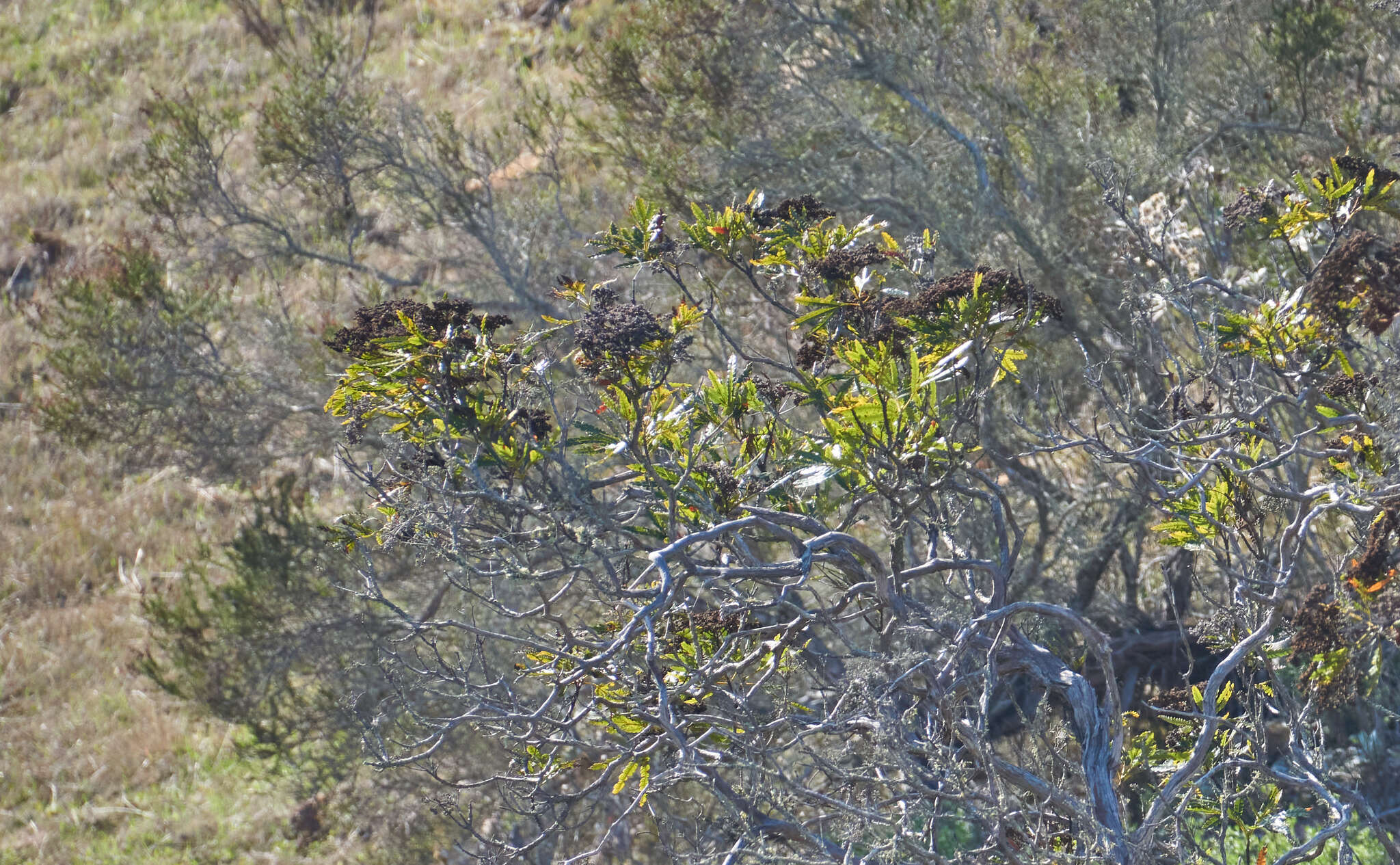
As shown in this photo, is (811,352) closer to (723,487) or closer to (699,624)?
(723,487)

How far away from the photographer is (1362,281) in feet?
10.4

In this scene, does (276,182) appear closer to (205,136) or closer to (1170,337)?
(205,136)

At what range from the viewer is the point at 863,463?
2.86 meters

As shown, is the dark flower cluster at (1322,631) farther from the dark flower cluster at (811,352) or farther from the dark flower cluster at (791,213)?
the dark flower cluster at (791,213)

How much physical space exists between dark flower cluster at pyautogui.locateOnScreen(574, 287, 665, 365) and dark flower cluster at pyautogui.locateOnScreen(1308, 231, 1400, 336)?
164 cm

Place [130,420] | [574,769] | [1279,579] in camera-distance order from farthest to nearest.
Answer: [130,420]
[574,769]
[1279,579]

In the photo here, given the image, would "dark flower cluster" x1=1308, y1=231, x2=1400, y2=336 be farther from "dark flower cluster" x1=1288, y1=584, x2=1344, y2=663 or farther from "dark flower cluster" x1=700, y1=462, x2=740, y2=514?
"dark flower cluster" x1=700, y1=462, x2=740, y2=514

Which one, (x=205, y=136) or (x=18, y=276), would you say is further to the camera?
(x=18, y=276)

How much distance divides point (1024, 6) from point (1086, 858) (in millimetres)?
6722

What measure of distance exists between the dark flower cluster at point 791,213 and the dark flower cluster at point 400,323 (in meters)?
0.88

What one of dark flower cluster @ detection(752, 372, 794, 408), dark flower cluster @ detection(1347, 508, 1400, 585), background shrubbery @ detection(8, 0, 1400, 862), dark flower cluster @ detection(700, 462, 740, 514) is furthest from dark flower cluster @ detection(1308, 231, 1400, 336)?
background shrubbery @ detection(8, 0, 1400, 862)

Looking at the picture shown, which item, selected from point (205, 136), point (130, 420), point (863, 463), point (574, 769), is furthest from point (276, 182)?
point (863, 463)

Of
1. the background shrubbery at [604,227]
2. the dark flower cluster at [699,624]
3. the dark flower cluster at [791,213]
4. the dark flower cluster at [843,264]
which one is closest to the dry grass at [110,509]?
the background shrubbery at [604,227]

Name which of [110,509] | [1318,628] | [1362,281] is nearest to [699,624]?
[1318,628]
